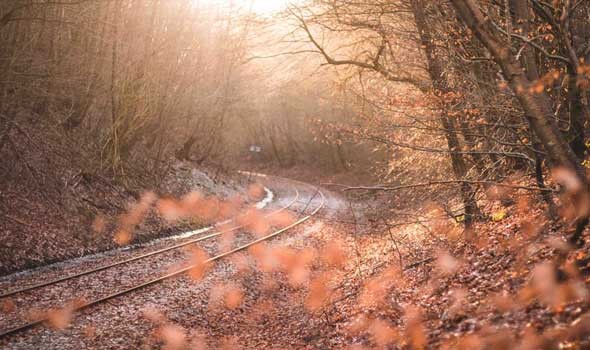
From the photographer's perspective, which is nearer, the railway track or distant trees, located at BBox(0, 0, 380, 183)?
the railway track

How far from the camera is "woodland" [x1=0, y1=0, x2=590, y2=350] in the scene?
20.2 ft

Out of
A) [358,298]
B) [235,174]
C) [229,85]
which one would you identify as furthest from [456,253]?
[235,174]

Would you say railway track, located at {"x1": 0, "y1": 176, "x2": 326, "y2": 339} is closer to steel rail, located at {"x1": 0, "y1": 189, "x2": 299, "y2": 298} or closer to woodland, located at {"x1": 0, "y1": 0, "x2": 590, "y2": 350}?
steel rail, located at {"x1": 0, "y1": 189, "x2": 299, "y2": 298}

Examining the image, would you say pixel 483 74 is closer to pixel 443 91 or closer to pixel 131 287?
pixel 443 91

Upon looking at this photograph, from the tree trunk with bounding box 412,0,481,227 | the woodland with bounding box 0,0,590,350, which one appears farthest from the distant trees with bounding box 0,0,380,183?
the tree trunk with bounding box 412,0,481,227

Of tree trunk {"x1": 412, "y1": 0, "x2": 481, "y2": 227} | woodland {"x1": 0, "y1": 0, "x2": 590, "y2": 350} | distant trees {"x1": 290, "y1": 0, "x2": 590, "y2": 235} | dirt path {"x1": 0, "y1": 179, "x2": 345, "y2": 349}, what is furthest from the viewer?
tree trunk {"x1": 412, "y1": 0, "x2": 481, "y2": 227}

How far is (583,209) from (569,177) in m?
0.39

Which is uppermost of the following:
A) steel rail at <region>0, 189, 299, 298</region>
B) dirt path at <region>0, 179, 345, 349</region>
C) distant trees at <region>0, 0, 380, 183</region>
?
distant trees at <region>0, 0, 380, 183</region>

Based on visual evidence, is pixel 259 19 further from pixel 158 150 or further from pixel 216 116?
pixel 216 116

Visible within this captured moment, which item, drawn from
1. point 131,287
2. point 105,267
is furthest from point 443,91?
point 105,267

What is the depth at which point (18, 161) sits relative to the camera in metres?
14.6

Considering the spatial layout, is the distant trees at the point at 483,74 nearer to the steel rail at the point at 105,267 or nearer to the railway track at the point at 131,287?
the railway track at the point at 131,287

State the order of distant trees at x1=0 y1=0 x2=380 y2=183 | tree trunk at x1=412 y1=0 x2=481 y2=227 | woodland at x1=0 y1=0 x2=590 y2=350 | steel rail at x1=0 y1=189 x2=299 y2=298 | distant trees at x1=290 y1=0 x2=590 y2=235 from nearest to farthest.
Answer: distant trees at x1=290 y1=0 x2=590 y2=235 < woodland at x1=0 y1=0 x2=590 y2=350 < tree trunk at x1=412 y1=0 x2=481 y2=227 < steel rail at x1=0 y1=189 x2=299 y2=298 < distant trees at x1=0 y1=0 x2=380 y2=183

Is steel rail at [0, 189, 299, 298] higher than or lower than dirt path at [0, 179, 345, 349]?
lower
